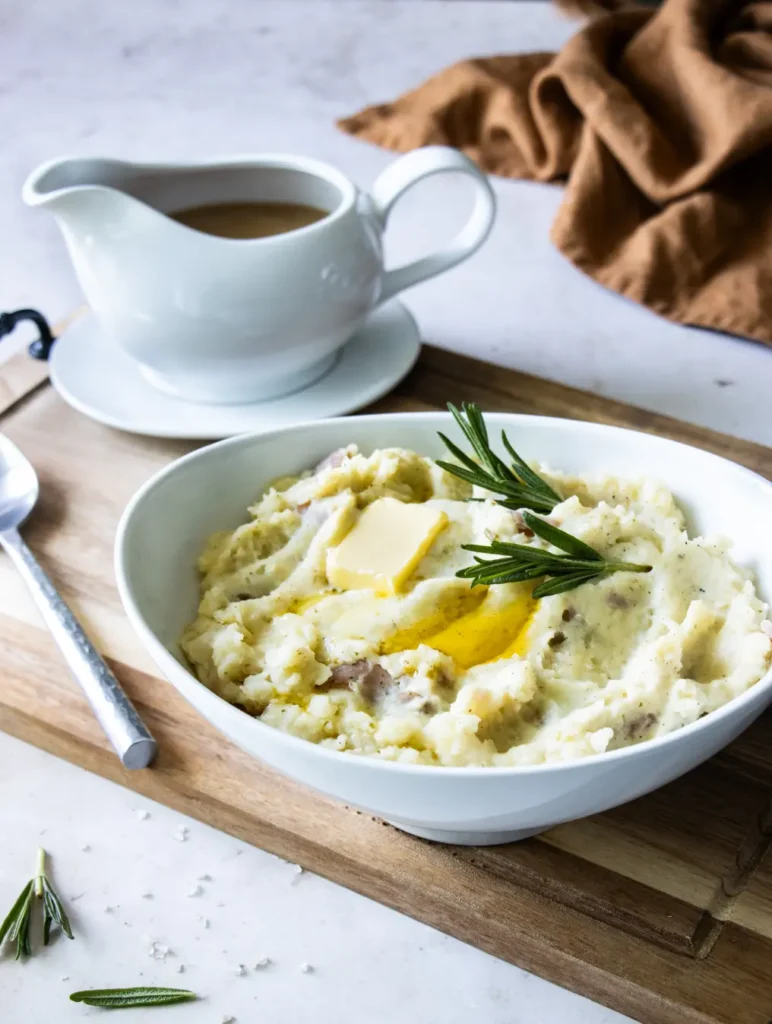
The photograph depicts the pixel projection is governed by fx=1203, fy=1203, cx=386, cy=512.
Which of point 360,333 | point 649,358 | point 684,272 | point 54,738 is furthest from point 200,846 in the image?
point 684,272

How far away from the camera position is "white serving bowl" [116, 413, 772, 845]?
3.81ft

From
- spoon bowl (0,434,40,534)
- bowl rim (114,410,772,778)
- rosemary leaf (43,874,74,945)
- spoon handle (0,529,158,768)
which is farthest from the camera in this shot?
spoon bowl (0,434,40,534)

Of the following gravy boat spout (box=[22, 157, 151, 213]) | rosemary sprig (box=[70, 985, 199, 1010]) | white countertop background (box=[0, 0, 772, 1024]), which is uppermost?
gravy boat spout (box=[22, 157, 151, 213])

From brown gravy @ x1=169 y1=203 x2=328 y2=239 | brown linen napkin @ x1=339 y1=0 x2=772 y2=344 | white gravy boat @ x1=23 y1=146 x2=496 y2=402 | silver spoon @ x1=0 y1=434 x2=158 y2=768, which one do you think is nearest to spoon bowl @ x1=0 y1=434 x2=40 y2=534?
silver spoon @ x1=0 y1=434 x2=158 y2=768

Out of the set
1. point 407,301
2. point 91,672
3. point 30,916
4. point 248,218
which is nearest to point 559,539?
point 91,672

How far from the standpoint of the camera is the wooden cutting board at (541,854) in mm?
1257

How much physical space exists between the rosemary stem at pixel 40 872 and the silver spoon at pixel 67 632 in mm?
140

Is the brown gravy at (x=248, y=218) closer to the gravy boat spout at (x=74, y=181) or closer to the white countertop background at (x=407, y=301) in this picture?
the gravy boat spout at (x=74, y=181)

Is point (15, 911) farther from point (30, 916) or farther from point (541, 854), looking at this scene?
point (541, 854)

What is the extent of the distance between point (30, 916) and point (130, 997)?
0.17m

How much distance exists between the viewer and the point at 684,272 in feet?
8.39

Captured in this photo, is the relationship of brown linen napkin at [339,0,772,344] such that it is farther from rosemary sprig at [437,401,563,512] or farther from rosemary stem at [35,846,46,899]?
rosemary stem at [35,846,46,899]

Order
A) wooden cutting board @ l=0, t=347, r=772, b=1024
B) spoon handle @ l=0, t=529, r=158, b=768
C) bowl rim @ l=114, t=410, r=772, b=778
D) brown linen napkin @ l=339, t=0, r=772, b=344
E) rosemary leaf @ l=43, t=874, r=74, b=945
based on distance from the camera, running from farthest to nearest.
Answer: brown linen napkin @ l=339, t=0, r=772, b=344 < spoon handle @ l=0, t=529, r=158, b=768 < rosemary leaf @ l=43, t=874, r=74, b=945 < wooden cutting board @ l=0, t=347, r=772, b=1024 < bowl rim @ l=114, t=410, r=772, b=778

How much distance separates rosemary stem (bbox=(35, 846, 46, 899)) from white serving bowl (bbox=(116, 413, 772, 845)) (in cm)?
29
